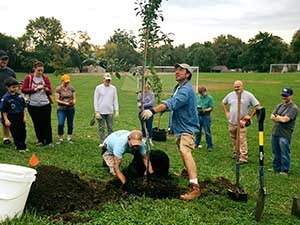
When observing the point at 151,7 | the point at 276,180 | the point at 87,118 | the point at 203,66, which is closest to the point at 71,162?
the point at 151,7

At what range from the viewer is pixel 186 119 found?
18.7 feet

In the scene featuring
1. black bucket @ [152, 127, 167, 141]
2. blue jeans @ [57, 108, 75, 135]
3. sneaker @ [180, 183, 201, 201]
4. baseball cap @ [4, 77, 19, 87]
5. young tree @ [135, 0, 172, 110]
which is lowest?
black bucket @ [152, 127, 167, 141]

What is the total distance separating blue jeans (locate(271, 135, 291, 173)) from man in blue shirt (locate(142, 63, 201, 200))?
2.69m

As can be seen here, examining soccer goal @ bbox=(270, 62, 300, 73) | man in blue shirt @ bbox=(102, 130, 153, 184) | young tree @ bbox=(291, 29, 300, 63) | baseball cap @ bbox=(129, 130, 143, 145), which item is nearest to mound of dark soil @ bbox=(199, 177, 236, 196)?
man in blue shirt @ bbox=(102, 130, 153, 184)

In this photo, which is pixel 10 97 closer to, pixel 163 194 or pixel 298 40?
pixel 163 194

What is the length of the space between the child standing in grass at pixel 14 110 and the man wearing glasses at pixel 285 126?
203 inches

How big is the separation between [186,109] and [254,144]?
6202 mm

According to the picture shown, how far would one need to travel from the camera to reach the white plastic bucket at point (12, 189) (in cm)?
411

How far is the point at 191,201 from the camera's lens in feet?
17.6

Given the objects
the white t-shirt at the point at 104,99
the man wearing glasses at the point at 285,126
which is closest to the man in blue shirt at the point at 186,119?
the man wearing glasses at the point at 285,126

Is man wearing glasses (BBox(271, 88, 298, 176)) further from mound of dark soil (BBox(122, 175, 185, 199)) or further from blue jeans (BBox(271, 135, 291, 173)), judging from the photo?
mound of dark soil (BBox(122, 175, 185, 199))

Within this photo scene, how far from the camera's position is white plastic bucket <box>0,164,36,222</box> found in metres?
4.11

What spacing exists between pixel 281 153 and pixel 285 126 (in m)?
0.56

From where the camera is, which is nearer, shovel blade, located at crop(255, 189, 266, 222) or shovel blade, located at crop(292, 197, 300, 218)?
shovel blade, located at crop(255, 189, 266, 222)
